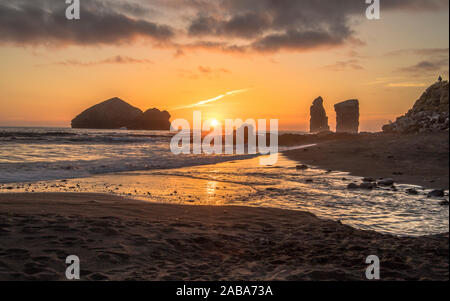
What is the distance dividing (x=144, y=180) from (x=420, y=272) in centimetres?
1225

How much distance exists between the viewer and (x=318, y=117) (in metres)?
128

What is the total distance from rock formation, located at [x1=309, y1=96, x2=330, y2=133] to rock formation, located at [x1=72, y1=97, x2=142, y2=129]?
10034 cm

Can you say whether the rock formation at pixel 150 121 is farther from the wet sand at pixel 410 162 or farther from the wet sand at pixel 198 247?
the wet sand at pixel 198 247

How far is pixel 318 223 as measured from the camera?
685cm

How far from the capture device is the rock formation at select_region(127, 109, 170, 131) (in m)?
162

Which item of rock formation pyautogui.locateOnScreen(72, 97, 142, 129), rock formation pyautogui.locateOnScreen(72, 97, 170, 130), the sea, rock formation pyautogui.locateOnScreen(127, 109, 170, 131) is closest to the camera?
the sea

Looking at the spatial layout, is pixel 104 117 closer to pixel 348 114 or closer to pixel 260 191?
pixel 348 114

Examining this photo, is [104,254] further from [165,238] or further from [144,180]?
[144,180]

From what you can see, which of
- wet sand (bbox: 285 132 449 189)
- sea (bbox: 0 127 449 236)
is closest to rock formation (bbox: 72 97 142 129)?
sea (bbox: 0 127 449 236)

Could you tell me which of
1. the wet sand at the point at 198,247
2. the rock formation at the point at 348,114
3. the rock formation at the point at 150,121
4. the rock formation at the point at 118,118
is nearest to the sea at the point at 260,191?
the wet sand at the point at 198,247

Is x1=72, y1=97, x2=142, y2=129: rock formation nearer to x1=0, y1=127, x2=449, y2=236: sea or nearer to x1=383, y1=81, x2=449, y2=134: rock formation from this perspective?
x1=383, y1=81, x2=449, y2=134: rock formation

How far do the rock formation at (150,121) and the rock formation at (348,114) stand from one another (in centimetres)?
9754

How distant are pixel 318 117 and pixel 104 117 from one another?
118m

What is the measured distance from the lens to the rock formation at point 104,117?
16900cm
